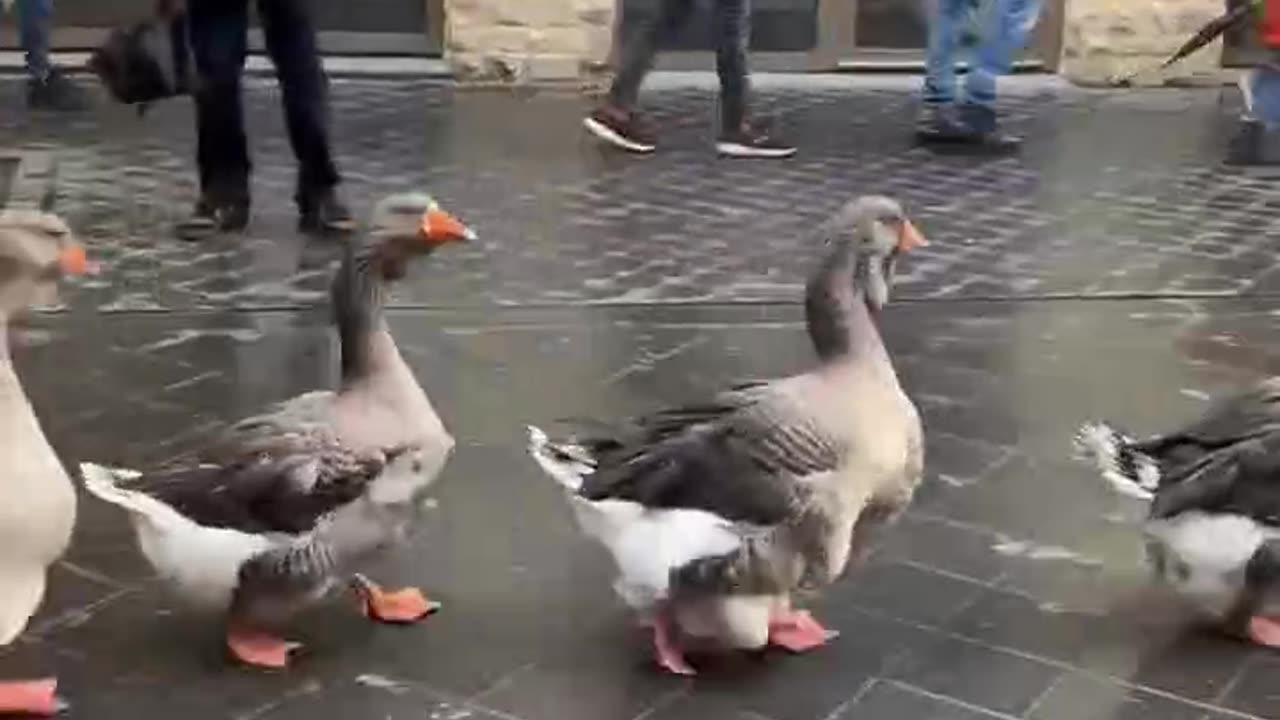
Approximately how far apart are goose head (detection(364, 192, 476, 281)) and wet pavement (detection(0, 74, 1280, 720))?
62 centimetres

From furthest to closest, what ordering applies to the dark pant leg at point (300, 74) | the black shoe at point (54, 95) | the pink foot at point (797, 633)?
the black shoe at point (54, 95)
the dark pant leg at point (300, 74)
the pink foot at point (797, 633)

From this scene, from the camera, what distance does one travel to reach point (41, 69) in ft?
31.4

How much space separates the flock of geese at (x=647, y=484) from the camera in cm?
358

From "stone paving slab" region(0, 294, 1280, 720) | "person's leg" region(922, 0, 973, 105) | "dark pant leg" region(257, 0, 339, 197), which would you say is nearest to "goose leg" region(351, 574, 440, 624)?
"stone paving slab" region(0, 294, 1280, 720)

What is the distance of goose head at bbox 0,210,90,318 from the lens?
3.49m

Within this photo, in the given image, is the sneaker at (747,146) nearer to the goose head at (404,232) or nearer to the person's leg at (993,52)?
the person's leg at (993,52)

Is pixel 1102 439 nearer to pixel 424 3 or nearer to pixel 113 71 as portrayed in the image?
pixel 113 71

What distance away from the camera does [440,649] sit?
3824 mm

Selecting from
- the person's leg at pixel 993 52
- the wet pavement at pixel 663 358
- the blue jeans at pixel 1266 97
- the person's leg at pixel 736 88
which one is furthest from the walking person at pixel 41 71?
the blue jeans at pixel 1266 97

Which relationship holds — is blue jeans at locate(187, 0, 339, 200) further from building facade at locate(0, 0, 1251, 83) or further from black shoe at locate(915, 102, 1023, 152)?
building facade at locate(0, 0, 1251, 83)

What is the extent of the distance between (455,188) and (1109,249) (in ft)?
8.32

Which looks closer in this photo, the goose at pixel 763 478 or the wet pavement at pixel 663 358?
the goose at pixel 763 478

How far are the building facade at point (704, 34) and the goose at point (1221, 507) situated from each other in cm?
693

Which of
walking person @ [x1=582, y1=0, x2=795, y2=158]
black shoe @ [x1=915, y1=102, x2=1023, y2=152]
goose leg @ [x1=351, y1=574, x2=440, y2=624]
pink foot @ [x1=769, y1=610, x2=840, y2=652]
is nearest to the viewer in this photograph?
pink foot @ [x1=769, y1=610, x2=840, y2=652]
